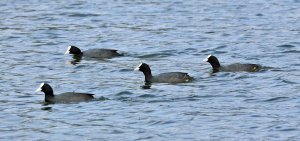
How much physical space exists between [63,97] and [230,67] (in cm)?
548

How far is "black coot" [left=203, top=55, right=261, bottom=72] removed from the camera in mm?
26516

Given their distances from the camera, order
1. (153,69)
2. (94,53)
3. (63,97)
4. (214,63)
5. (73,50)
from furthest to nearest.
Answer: (73,50) → (94,53) → (153,69) → (214,63) → (63,97)

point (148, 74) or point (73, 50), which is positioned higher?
point (73, 50)

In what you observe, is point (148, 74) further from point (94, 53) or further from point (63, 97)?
point (94, 53)

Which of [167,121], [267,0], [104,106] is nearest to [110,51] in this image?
[104,106]

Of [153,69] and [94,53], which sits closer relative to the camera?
[153,69]

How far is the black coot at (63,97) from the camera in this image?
2297cm

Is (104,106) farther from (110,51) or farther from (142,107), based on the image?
(110,51)

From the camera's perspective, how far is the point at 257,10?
3809 centimetres

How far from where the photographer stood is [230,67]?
26.8 metres

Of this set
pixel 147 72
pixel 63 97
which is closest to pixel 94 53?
pixel 147 72

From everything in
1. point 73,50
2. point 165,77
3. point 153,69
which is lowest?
point 153,69

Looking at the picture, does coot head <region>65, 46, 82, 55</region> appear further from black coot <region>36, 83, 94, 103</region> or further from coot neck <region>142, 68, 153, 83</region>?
black coot <region>36, 83, 94, 103</region>

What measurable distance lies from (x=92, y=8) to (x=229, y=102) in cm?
1836
